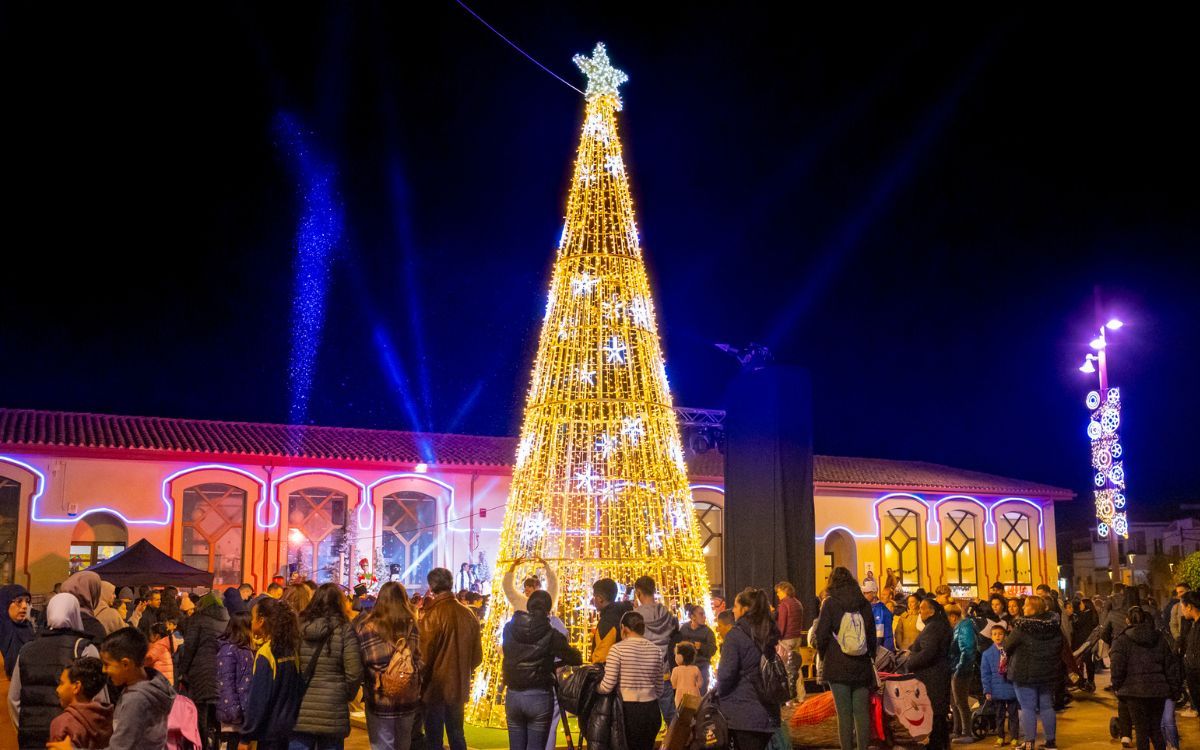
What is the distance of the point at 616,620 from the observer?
7844mm

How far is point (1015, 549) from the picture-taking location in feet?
99.4

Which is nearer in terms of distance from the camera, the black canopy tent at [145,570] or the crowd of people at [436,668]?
the crowd of people at [436,668]

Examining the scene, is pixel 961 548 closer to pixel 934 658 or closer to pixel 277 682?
pixel 934 658

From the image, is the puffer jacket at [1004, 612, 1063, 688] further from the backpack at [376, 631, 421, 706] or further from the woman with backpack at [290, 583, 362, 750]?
the woman with backpack at [290, 583, 362, 750]

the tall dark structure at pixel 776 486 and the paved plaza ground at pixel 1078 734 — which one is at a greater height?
the tall dark structure at pixel 776 486

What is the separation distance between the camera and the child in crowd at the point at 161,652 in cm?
832

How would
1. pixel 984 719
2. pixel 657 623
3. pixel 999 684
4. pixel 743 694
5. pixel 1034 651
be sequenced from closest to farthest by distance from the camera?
pixel 743 694
pixel 657 623
pixel 1034 651
pixel 999 684
pixel 984 719

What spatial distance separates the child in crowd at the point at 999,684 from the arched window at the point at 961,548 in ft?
58.8

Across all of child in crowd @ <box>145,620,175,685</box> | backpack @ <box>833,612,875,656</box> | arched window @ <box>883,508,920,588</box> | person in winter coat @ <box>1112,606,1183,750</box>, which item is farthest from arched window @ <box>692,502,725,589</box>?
child in crowd @ <box>145,620,175,685</box>

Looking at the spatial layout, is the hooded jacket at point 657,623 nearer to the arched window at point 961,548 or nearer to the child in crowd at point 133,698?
the child in crowd at point 133,698

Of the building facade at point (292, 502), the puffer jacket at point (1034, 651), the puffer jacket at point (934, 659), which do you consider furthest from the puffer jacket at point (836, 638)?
the building facade at point (292, 502)

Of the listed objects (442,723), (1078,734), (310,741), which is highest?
(310,741)

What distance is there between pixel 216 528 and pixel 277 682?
17.3 metres

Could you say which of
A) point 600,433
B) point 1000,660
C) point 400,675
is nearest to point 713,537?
point 1000,660
